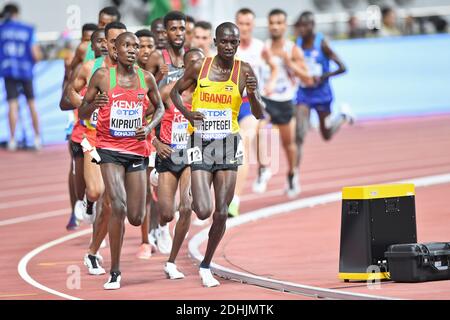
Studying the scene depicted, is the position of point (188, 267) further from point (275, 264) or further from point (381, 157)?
point (381, 157)

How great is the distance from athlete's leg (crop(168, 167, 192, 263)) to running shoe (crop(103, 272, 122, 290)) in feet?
2.48

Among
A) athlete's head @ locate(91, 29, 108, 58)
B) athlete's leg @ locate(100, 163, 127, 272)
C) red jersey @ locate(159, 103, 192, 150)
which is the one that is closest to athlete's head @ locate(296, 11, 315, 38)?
athlete's head @ locate(91, 29, 108, 58)

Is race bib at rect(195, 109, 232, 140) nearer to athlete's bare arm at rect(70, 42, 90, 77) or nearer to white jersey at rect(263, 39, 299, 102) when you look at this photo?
athlete's bare arm at rect(70, 42, 90, 77)

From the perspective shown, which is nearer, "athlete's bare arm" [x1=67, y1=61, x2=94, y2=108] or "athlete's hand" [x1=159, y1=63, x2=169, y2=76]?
"athlete's bare arm" [x1=67, y1=61, x2=94, y2=108]

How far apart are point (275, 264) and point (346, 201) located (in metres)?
1.76

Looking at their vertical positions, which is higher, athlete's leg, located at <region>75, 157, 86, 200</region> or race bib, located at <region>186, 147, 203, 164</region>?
race bib, located at <region>186, 147, 203, 164</region>

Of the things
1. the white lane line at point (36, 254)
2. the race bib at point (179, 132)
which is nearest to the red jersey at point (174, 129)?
the race bib at point (179, 132)

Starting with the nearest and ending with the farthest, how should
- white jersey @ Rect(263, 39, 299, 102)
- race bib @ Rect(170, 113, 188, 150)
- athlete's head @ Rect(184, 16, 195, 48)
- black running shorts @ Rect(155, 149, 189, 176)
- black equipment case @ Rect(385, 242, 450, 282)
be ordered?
black equipment case @ Rect(385, 242, 450, 282), black running shorts @ Rect(155, 149, 189, 176), race bib @ Rect(170, 113, 188, 150), athlete's head @ Rect(184, 16, 195, 48), white jersey @ Rect(263, 39, 299, 102)

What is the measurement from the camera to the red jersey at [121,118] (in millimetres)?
12898

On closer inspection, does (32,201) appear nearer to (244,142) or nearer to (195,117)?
(244,142)

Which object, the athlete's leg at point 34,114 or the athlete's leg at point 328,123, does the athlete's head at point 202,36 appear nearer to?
the athlete's leg at point 328,123

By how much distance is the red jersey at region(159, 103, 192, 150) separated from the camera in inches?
558

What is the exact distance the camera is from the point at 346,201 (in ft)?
41.4

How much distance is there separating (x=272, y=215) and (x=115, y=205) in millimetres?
5952
